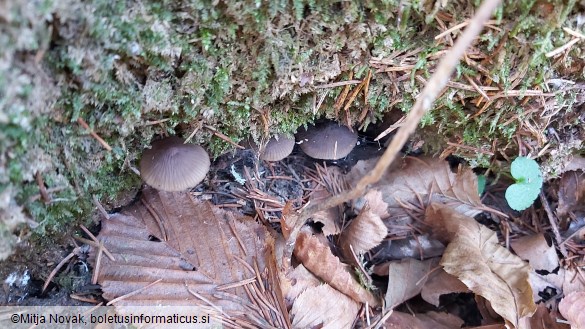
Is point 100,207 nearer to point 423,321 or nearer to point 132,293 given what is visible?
point 132,293

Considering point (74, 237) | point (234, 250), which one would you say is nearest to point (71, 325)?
point (74, 237)

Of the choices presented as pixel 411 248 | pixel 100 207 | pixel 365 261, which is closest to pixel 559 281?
pixel 411 248

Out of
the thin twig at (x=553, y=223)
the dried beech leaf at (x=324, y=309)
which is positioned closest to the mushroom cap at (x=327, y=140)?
the dried beech leaf at (x=324, y=309)

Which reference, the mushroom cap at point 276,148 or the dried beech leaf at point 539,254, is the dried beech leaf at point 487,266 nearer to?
the dried beech leaf at point 539,254

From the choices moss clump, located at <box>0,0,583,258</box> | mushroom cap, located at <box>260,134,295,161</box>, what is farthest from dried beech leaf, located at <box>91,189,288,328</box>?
mushroom cap, located at <box>260,134,295,161</box>

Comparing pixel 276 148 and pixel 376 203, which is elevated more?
pixel 276 148
